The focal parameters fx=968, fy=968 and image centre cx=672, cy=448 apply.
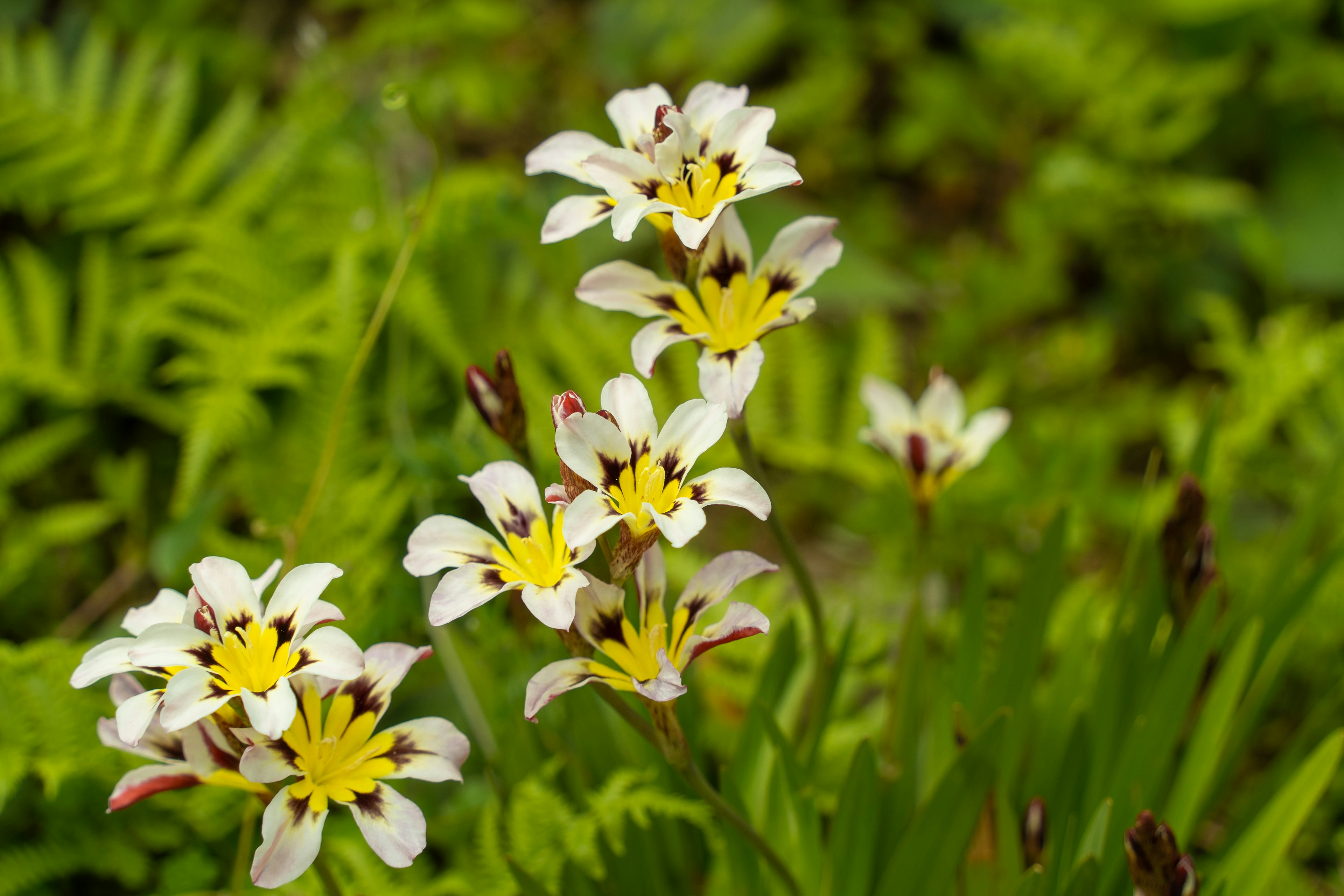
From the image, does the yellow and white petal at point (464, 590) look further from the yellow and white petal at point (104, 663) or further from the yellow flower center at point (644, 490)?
the yellow and white petal at point (104, 663)

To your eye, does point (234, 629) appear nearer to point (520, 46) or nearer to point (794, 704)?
point (794, 704)

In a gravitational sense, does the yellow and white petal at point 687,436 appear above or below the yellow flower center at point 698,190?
below

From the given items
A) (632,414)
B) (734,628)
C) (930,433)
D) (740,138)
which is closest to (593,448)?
(632,414)

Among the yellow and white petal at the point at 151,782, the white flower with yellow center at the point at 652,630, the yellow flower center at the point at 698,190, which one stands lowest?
the yellow and white petal at the point at 151,782

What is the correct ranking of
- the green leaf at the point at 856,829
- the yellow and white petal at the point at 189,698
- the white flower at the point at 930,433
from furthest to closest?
the white flower at the point at 930,433
the green leaf at the point at 856,829
the yellow and white petal at the point at 189,698

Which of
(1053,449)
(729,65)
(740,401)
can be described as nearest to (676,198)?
(740,401)

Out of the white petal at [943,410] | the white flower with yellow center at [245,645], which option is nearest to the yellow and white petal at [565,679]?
the white flower with yellow center at [245,645]

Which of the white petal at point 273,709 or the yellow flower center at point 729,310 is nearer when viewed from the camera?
→ the white petal at point 273,709

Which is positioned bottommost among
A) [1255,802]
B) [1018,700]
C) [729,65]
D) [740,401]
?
[1255,802]
